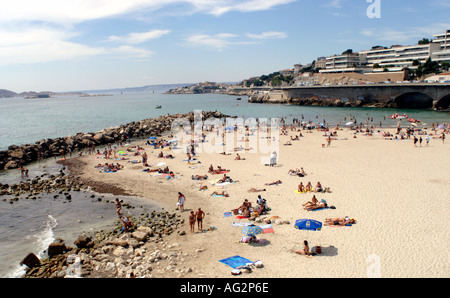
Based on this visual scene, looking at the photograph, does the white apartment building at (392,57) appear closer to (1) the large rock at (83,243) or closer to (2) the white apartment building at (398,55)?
(2) the white apartment building at (398,55)

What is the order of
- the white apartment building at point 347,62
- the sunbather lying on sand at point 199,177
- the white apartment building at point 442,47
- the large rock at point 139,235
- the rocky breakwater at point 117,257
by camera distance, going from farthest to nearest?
the white apartment building at point 347,62 → the white apartment building at point 442,47 → the sunbather lying on sand at point 199,177 → the large rock at point 139,235 → the rocky breakwater at point 117,257

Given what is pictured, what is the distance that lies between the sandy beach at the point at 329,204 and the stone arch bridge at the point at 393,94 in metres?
43.9

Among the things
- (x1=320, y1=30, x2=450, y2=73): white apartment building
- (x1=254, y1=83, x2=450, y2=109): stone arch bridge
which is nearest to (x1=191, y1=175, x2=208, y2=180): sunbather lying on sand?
(x1=254, y1=83, x2=450, y2=109): stone arch bridge

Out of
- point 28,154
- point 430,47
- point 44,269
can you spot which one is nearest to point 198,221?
point 44,269

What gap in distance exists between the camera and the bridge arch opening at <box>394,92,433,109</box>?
70.2 m

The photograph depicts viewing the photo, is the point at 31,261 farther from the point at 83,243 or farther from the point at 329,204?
the point at 329,204

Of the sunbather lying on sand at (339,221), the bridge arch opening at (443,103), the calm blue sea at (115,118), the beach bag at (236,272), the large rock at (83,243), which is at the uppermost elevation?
the bridge arch opening at (443,103)

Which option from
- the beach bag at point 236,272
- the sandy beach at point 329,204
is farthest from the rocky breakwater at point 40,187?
the beach bag at point 236,272

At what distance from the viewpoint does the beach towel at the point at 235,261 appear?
10133mm

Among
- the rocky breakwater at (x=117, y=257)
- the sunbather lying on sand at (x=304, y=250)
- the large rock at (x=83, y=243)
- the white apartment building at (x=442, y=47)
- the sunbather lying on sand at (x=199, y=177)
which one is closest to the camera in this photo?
the rocky breakwater at (x=117, y=257)

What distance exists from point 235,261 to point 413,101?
78906 millimetres

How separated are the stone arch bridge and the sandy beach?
4393cm

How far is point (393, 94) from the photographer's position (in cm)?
7350
